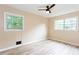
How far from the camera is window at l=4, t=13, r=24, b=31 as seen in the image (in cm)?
393

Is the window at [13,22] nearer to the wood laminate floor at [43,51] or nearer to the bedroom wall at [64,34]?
the wood laminate floor at [43,51]

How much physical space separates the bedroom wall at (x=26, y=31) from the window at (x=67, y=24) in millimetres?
A: 1075

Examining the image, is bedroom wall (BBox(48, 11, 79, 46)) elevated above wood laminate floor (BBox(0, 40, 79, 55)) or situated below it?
above

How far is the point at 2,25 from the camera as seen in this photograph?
3.68 m

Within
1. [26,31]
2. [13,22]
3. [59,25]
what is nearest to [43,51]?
[26,31]

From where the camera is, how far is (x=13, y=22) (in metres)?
4.43

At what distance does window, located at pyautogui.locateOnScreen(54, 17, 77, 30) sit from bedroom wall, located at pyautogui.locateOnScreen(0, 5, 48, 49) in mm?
1075

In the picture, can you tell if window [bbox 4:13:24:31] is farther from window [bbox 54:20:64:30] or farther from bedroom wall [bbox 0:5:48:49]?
window [bbox 54:20:64:30]

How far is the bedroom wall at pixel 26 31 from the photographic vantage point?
12.2 feet

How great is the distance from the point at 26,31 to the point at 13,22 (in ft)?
3.23

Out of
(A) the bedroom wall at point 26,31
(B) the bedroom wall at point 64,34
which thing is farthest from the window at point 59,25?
(A) the bedroom wall at point 26,31

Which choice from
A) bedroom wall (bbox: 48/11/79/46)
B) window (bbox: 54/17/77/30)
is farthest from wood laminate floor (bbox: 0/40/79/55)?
window (bbox: 54/17/77/30)
